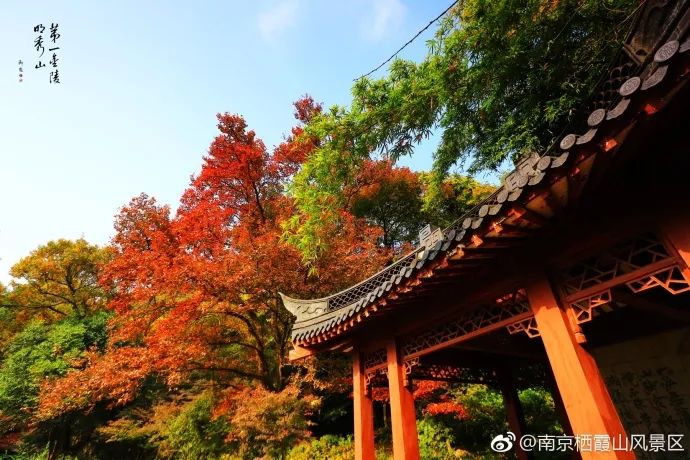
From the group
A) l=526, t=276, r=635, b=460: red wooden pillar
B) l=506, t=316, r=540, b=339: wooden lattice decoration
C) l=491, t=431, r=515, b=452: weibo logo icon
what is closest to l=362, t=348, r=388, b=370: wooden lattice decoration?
l=491, t=431, r=515, b=452: weibo logo icon

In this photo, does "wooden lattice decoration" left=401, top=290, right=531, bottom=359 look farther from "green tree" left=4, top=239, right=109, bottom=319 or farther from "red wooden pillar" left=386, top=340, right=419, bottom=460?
"green tree" left=4, top=239, right=109, bottom=319

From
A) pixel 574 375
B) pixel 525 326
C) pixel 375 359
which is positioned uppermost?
pixel 375 359

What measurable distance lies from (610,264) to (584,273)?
23 centimetres

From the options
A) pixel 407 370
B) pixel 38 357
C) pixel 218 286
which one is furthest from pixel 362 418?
pixel 38 357

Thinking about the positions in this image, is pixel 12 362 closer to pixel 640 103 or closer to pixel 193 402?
pixel 193 402

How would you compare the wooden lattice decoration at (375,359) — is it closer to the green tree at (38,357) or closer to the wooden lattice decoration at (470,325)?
the wooden lattice decoration at (470,325)

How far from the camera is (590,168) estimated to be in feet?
7.28

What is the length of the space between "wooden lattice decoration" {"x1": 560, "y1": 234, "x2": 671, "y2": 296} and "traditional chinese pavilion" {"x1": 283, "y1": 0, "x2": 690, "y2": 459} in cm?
1

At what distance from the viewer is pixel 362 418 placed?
204 inches

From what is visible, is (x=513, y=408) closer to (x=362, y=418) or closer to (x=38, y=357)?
(x=362, y=418)

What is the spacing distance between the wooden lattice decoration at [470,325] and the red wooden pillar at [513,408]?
2956 millimetres

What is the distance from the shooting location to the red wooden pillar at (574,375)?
260 centimetres

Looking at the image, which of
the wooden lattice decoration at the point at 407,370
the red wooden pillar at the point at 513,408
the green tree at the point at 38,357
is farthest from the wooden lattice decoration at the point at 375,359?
the green tree at the point at 38,357

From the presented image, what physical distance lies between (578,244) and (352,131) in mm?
4334
